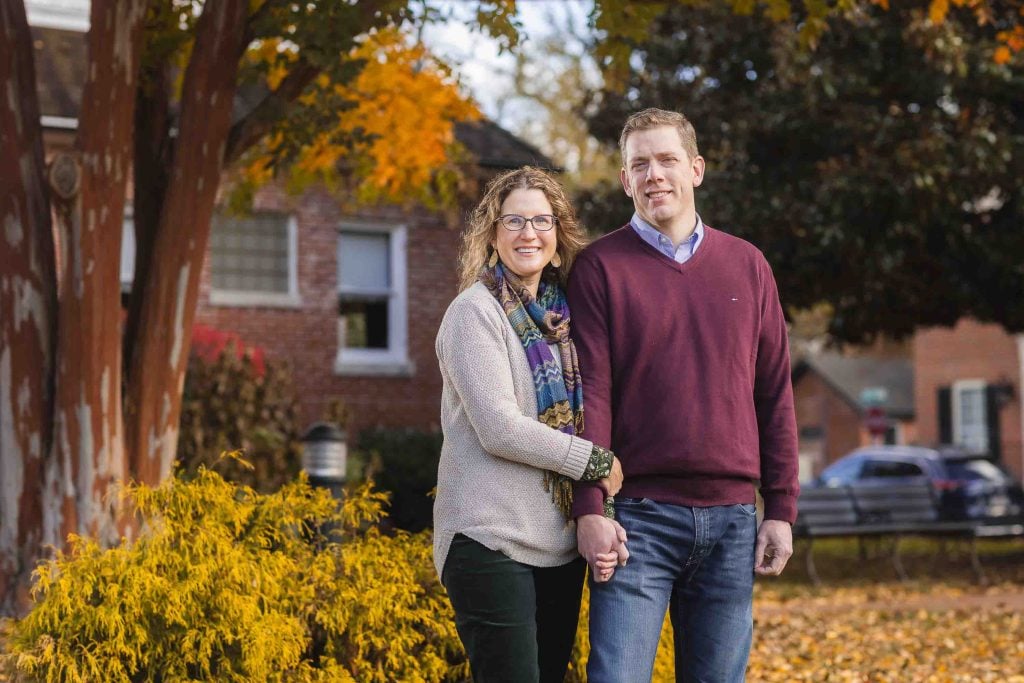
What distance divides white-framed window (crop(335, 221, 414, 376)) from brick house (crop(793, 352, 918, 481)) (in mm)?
32824

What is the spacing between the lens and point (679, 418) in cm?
337

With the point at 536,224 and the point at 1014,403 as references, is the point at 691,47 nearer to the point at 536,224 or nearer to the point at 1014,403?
the point at 536,224

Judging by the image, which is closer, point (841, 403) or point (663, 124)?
point (663, 124)

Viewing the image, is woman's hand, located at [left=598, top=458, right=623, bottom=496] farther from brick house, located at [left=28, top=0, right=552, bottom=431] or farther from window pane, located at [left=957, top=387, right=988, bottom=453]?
window pane, located at [left=957, top=387, right=988, bottom=453]

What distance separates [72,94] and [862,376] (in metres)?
40.2

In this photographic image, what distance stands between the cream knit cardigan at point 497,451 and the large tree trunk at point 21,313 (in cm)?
413

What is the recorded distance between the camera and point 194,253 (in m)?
7.29

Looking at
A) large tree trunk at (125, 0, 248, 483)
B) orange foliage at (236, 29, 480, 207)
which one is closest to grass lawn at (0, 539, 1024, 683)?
large tree trunk at (125, 0, 248, 483)

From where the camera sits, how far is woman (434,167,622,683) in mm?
3301

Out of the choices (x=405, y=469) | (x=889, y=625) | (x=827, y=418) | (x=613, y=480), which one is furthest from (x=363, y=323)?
(x=827, y=418)

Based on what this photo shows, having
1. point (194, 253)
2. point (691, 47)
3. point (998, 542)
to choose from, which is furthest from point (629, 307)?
point (998, 542)

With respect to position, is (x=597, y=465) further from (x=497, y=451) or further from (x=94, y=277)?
(x=94, y=277)

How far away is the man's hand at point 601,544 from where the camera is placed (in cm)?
325

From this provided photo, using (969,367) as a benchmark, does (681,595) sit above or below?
below
